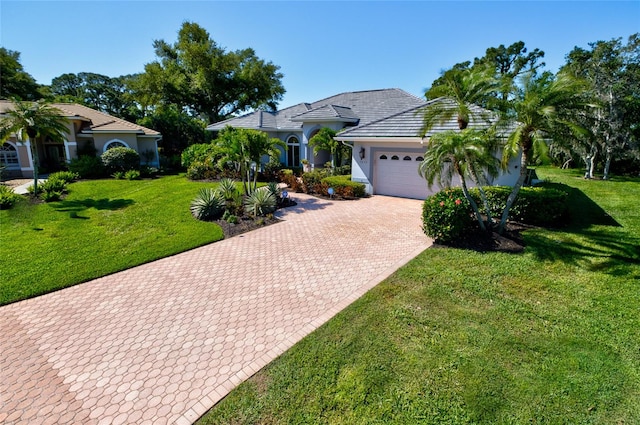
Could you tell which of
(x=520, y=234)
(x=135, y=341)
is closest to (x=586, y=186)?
(x=520, y=234)

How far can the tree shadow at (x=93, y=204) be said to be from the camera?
14.1 meters

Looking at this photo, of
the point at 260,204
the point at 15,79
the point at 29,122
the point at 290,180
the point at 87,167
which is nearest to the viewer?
the point at 260,204

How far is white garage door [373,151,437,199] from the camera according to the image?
15.6 metres

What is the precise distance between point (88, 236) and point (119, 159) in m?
14.2

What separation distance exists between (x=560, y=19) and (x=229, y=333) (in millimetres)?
14235

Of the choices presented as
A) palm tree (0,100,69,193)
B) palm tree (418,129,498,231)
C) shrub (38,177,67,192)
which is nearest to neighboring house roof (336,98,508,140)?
palm tree (418,129,498,231)

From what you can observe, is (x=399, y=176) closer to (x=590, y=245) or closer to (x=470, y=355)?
(x=590, y=245)

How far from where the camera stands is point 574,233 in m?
9.92

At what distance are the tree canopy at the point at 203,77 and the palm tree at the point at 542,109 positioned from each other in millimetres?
34986

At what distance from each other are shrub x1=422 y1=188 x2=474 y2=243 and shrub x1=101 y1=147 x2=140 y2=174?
2217cm

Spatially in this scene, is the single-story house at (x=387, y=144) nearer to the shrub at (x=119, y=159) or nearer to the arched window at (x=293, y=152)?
the arched window at (x=293, y=152)

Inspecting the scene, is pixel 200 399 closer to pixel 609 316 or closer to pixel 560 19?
pixel 609 316

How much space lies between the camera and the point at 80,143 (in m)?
23.7

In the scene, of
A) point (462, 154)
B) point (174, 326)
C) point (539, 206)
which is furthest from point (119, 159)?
point (539, 206)
